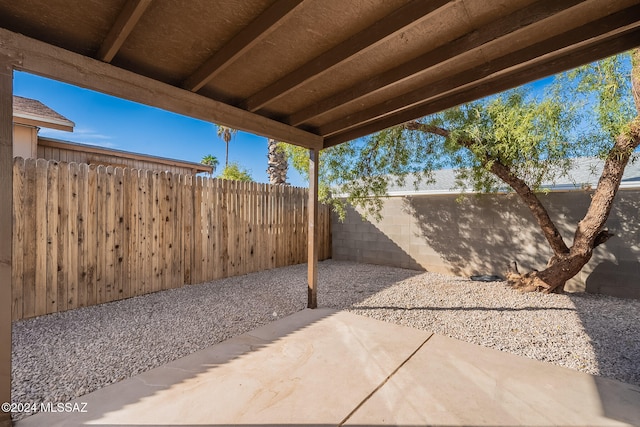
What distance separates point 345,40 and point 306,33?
10.9 inches

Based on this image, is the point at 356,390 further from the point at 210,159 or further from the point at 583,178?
the point at 210,159

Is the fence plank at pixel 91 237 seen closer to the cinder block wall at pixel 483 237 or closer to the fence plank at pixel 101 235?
the fence plank at pixel 101 235

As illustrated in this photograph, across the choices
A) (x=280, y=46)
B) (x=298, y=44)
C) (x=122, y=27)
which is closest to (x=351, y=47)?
(x=298, y=44)

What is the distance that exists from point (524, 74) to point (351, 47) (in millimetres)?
1460

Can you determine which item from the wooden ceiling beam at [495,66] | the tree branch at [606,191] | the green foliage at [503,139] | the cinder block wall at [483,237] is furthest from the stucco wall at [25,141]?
the tree branch at [606,191]

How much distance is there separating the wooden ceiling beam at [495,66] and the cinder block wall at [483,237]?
12.4 ft

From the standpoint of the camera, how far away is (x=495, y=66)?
2197 mm

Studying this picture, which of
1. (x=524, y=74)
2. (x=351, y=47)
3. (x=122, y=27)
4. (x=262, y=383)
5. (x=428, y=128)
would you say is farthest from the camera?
(x=428, y=128)

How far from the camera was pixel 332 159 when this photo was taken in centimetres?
580

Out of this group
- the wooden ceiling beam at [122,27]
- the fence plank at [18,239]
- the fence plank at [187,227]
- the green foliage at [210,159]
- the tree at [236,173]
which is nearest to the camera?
the wooden ceiling beam at [122,27]

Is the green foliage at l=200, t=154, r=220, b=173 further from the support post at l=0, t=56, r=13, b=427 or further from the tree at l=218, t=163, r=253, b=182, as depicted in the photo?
the support post at l=0, t=56, r=13, b=427

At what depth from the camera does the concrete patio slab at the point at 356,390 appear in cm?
179

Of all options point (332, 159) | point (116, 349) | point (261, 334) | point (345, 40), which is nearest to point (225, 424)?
point (261, 334)

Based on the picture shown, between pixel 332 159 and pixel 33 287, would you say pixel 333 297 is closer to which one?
pixel 332 159
